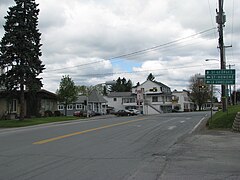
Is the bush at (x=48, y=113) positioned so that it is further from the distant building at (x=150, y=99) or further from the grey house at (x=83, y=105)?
the distant building at (x=150, y=99)

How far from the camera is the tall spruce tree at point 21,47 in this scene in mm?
39875

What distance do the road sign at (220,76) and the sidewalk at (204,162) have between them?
435 inches

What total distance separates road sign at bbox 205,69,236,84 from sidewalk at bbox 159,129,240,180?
36.3 ft

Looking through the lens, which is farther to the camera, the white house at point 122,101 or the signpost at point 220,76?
the white house at point 122,101

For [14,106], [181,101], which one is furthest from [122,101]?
[14,106]

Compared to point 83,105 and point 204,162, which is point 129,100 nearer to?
point 83,105

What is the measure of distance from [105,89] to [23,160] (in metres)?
149

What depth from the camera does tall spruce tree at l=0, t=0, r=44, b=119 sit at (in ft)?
131

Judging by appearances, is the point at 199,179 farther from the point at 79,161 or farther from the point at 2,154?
the point at 2,154

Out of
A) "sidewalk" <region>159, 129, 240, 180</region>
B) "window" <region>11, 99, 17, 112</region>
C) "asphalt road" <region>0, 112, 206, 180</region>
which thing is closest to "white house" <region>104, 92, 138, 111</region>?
"window" <region>11, 99, 17, 112</region>

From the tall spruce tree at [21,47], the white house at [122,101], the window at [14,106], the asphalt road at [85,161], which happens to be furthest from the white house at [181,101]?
the asphalt road at [85,161]

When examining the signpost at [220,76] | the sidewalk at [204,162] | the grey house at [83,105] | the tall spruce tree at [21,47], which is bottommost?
the sidewalk at [204,162]

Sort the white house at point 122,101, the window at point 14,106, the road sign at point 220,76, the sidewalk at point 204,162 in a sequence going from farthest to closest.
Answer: the white house at point 122,101 < the window at point 14,106 < the road sign at point 220,76 < the sidewalk at point 204,162

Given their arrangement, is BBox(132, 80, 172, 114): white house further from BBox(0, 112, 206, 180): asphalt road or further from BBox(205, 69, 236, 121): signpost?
BBox(0, 112, 206, 180): asphalt road
